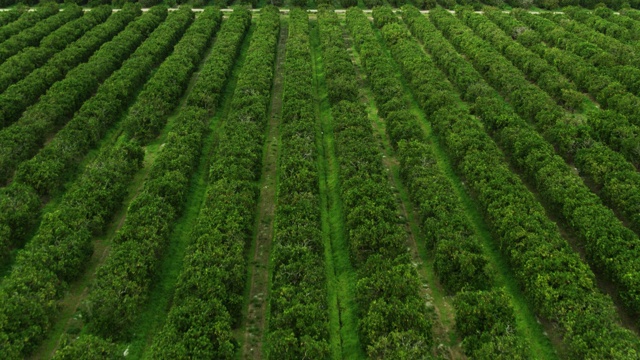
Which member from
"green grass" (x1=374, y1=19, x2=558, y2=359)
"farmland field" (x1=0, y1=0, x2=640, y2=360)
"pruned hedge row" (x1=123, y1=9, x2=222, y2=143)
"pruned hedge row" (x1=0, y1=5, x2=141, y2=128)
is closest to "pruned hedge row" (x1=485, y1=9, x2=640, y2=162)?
"farmland field" (x1=0, y1=0, x2=640, y2=360)

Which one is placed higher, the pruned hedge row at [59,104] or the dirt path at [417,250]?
the pruned hedge row at [59,104]

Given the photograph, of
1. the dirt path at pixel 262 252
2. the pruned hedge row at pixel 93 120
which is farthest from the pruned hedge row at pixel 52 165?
the dirt path at pixel 262 252

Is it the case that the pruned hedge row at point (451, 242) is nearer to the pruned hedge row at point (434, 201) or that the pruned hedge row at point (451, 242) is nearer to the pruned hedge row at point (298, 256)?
the pruned hedge row at point (434, 201)

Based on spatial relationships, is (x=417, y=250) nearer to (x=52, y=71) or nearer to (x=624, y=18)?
(x=52, y=71)

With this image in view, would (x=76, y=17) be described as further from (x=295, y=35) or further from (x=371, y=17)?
(x=371, y=17)

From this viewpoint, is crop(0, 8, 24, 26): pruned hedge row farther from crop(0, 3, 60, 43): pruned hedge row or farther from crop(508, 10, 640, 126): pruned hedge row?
crop(508, 10, 640, 126): pruned hedge row

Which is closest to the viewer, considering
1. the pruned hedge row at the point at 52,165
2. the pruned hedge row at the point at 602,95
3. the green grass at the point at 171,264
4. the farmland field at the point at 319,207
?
the farmland field at the point at 319,207

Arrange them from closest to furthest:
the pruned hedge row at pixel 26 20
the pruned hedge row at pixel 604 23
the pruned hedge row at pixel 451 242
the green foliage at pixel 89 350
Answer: the green foliage at pixel 89 350 < the pruned hedge row at pixel 451 242 < the pruned hedge row at pixel 26 20 < the pruned hedge row at pixel 604 23
